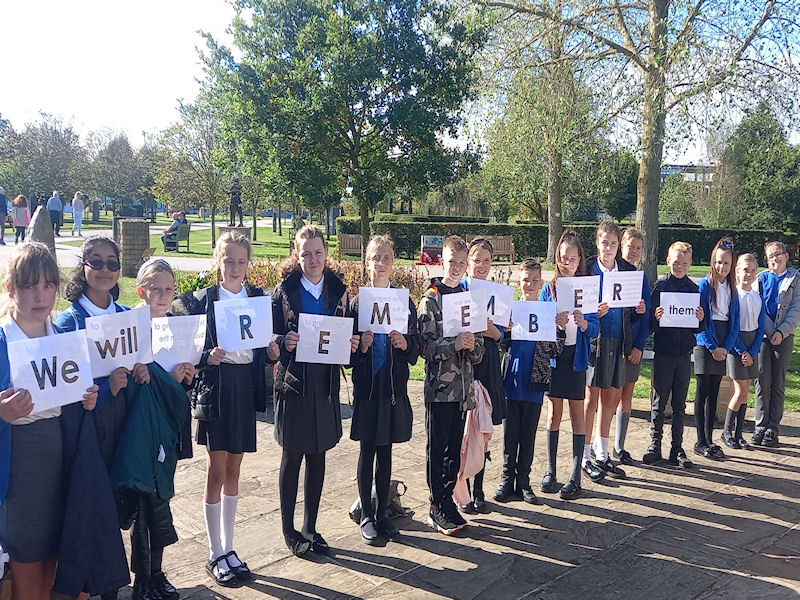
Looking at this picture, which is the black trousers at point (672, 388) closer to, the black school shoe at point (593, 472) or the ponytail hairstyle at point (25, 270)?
the black school shoe at point (593, 472)

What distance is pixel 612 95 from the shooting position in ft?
39.2

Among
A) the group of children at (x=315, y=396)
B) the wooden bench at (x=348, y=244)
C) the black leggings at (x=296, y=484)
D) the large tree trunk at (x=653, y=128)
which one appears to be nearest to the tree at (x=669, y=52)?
the large tree trunk at (x=653, y=128)

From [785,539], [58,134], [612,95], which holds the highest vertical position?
[58,134]

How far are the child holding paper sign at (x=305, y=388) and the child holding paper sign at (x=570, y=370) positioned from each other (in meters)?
1.92

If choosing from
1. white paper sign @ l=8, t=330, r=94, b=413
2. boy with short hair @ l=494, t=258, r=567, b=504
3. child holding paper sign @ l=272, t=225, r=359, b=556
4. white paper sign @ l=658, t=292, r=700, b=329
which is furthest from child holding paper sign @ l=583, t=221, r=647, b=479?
white paper sign @ l=8, t=330, r=94, b=413

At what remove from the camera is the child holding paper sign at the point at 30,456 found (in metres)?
2.89

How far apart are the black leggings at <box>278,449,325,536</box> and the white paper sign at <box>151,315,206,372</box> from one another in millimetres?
957

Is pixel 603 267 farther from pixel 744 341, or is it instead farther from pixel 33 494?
pixel 33 494

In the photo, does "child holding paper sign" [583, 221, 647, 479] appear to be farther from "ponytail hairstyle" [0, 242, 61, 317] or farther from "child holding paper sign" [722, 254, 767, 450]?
"ponytail hairstyle" [0, 242, 61, 317]

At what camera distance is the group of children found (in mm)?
2994

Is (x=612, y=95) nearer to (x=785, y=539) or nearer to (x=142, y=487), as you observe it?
(x=785, y=539)

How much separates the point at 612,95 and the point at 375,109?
528cm

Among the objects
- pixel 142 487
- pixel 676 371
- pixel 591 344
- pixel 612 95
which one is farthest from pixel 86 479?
pixel 612 95

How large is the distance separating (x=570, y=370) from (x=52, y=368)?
381 centimetres
